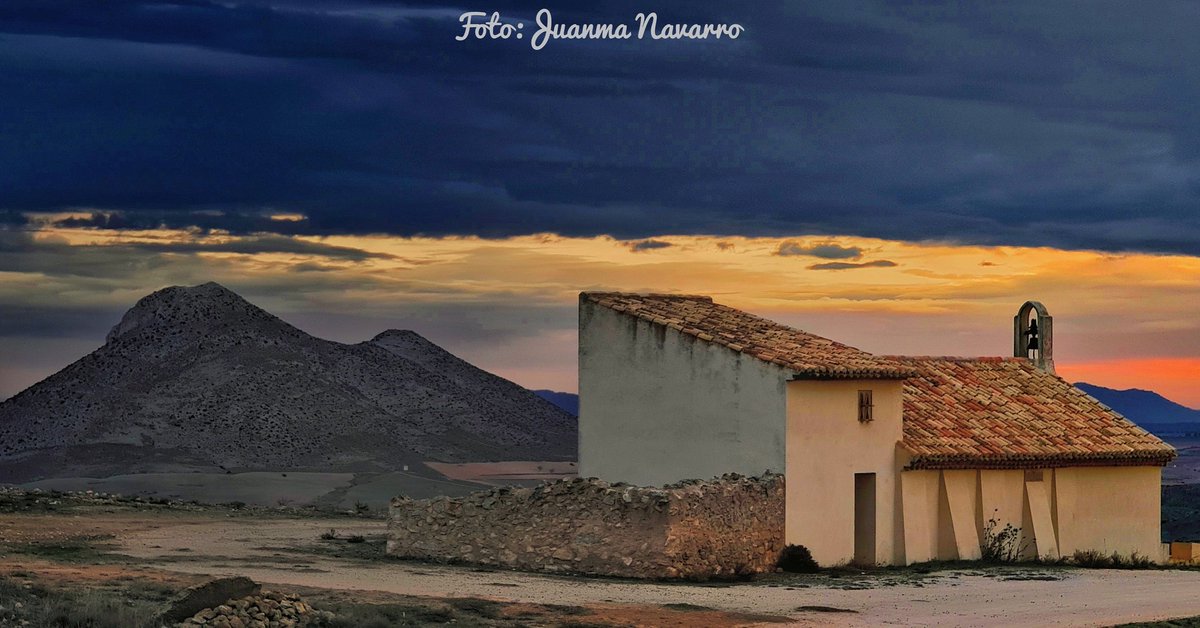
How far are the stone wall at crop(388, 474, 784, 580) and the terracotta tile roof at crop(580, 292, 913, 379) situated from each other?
2075 mm

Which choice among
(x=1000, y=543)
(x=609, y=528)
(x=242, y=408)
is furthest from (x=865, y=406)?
(x=242, y=408)

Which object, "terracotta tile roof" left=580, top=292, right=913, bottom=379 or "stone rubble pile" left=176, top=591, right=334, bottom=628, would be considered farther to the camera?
"terracotta tile roof" left=580, top=292, right=913, bottom=379

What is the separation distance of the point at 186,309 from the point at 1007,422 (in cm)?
5620

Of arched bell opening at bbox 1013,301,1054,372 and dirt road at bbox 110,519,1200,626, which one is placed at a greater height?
arched bell opening at bbox 1013,301,1054,372

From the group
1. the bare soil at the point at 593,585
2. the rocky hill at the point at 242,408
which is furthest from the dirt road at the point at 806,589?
the rocky hill at the point at 242,408

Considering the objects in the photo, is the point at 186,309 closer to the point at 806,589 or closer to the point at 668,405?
the point at 668,405

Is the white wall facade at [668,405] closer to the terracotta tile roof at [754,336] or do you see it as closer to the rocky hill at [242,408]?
the terracotta tile roof at [754,336]

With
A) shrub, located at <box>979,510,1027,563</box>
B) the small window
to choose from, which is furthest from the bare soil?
the small window

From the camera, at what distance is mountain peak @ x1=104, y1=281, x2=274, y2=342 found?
79188 mm

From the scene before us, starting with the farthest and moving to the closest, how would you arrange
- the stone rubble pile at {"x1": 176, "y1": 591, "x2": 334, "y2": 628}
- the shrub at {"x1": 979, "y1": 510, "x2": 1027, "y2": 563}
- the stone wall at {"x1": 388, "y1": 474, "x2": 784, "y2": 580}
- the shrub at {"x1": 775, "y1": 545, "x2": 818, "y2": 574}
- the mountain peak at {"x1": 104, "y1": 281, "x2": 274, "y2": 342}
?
the mountain peak at {"x1": 104, "y1": 281, "x2": 274, "y2": 342}
the shrub at {"x1": 979, "y1": 510, "x2": 1027, "y2": 563}
the shrub at {"x1": 775, "y1": 545, "x2": 818, "y2": 574}
the stone wall at {"x1": 388, "y1": 474, "x2": 784, "y2": 580}
the stone rubble pile at {"x1": 176, "y1": 591, "x2": 334, "y2": 628}

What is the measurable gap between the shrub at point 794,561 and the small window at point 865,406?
2782 millimetres

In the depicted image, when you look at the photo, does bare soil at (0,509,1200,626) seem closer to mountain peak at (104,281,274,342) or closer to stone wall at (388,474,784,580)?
stone wall at (388,474,784,580)

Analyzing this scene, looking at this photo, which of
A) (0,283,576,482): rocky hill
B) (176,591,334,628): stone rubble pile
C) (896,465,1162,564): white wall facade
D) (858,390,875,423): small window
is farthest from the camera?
(0,283,576,482): rocky hill

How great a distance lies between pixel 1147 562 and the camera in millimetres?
31469
